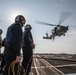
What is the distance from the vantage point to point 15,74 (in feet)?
17.4

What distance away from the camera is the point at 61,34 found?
3791cm

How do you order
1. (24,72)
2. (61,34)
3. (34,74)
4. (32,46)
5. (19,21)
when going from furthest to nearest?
(61,34), (34,74), (32,46), (24,72), (19,21)

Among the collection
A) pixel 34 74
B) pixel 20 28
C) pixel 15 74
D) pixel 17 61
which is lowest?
pixel 34 74

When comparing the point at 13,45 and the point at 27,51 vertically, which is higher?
the point at 13,45

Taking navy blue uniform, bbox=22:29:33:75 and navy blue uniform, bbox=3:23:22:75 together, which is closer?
navy blue uniform, bbox=3:23:22:75

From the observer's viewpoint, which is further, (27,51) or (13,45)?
(27,51)

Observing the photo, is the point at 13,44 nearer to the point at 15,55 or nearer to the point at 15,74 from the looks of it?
the point at 15,55

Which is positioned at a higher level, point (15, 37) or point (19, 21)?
point (19, 21)

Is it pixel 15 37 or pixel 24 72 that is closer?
pixel 15 37

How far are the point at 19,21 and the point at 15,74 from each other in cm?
148

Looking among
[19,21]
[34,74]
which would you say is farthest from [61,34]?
[19,21]

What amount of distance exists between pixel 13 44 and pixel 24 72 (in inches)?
96.5

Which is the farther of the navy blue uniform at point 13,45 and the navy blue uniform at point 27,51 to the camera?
the navy blue uniform at point 27,51

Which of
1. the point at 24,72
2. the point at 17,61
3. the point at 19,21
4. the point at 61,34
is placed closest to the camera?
the point at 17,61
